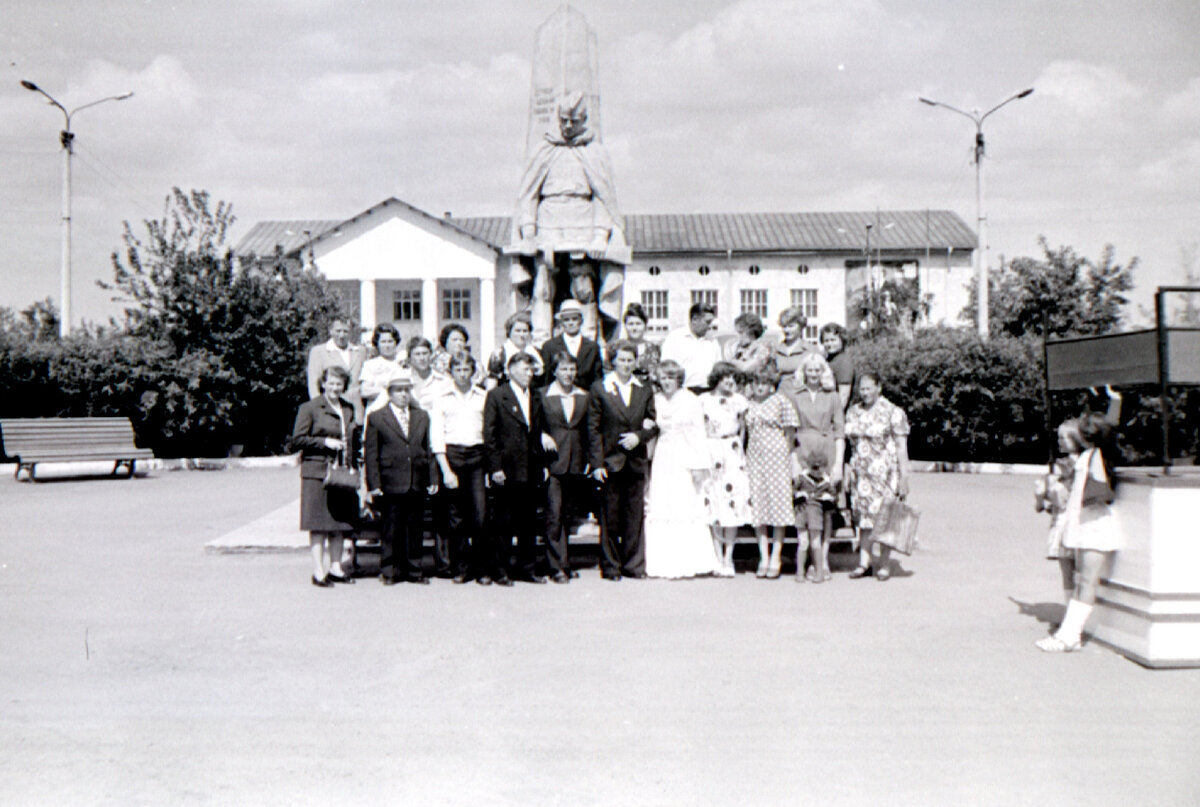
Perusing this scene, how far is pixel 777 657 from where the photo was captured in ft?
19.4

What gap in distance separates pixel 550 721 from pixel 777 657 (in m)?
1.62

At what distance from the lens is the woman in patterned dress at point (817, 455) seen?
8.46 metres

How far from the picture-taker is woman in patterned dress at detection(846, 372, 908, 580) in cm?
847

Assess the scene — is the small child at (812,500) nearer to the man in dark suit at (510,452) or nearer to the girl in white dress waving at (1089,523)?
the man in dark suit at (510,452)

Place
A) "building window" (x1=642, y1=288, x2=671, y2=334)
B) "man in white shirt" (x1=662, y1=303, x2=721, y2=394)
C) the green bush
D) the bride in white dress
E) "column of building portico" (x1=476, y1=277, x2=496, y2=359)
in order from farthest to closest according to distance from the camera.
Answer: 1. "building window" (x1=642, y1=288, x2=671, y2=334)
2. "column of building portico" (x1=476, y1=277, x2=496, y2=359)
3. the green bush
4. "man in white shirt" (x1=662, y1=303, x2=721, y2=394)
5. the bride in white dress

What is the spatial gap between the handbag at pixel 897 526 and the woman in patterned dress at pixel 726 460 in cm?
106

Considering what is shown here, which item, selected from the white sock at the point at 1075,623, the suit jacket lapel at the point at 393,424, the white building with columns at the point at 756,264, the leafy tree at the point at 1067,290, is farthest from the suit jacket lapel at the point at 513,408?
the white building with columns at the point at 756,264

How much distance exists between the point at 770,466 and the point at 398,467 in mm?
2901

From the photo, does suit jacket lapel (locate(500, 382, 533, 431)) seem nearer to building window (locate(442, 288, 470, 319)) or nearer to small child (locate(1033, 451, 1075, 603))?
small child (locate(1033, 451, 1075, 603))

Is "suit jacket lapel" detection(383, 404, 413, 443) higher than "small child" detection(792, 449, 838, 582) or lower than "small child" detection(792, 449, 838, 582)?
higher

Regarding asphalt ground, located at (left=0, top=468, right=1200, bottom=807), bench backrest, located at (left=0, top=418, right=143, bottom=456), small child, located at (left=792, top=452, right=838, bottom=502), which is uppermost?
bench backrest, located at (left=0, top=418, right=143, bottom=456)

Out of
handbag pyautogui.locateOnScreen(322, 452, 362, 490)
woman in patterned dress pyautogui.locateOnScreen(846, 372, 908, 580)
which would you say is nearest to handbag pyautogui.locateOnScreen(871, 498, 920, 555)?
woman in patterned dress pyautogui.locateOnScreen(846, 372, 908, 580)

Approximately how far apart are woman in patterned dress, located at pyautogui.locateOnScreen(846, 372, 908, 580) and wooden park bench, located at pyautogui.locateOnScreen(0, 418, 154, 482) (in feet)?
49.4

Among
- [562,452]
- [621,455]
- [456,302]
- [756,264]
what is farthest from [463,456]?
[756,264]
